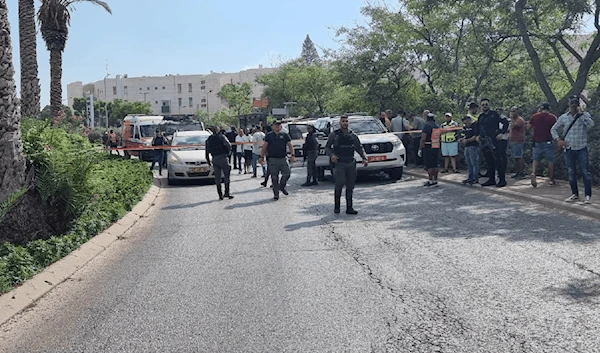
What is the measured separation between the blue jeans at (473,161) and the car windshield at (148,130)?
19393mm

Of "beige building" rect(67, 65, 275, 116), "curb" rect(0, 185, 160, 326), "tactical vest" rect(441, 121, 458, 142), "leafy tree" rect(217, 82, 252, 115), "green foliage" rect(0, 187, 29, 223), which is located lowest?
"curb" rect(0, 185, 160, 326)

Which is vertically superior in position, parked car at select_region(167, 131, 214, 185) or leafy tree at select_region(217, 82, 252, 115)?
leafy tree at select_region(217, 82, 252, 115)

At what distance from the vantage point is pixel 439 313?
5828 millimetres

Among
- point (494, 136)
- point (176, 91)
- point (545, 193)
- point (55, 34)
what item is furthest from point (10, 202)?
point (176, 91)

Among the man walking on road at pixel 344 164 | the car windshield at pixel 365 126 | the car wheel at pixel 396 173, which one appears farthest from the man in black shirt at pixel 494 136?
the car windshield at pixel 365 126

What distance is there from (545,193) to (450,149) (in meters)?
5.58

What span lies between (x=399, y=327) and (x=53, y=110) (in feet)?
77.7

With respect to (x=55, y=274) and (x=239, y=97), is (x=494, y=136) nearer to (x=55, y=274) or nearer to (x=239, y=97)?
(x=55, y=274)

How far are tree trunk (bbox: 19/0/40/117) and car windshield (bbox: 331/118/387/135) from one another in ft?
29.1

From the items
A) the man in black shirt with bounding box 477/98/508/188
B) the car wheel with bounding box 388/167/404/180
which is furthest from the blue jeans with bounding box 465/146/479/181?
the car wheel with bounding box 388/167/404/180

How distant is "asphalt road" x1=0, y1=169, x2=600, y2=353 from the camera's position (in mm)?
5324

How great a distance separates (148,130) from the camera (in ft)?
106

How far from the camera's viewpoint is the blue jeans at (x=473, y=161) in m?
15.7

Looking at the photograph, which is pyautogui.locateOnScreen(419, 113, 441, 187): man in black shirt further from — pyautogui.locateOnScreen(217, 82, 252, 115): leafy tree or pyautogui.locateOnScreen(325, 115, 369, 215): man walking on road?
pyautogui.locateOnScreen(217, 82, 252, 115): leafy tree
